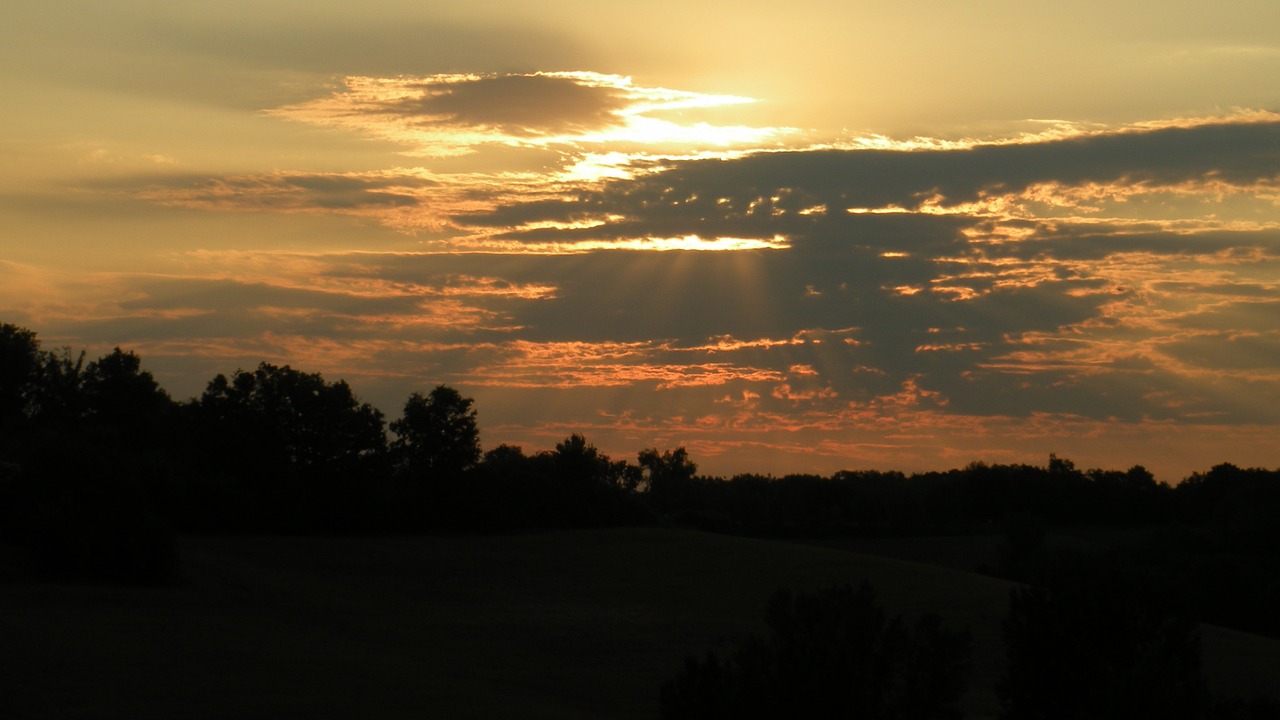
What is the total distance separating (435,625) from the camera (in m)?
44.4

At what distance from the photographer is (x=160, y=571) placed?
45688mm

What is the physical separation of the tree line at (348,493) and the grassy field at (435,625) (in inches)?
127

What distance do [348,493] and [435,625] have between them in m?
23.5

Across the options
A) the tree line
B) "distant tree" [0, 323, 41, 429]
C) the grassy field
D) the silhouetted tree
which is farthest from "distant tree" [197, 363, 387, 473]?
the silhouetted tree

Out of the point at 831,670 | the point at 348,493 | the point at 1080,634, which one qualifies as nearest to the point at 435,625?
the point at 348,493

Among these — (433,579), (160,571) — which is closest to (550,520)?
(433,579)

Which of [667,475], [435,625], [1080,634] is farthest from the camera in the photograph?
[667,475]

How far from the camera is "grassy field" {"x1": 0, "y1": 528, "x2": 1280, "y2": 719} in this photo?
91.5 ft

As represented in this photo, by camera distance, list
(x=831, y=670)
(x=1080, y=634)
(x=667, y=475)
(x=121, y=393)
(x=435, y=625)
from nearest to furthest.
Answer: (x=831, y=670) → (x=1080, y=634) → (x=435, y=625) → (x=121, y=393) → (x=667, y=475)

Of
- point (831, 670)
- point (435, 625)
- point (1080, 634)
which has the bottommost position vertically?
point (435, 625)

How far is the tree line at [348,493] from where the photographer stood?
48.2 metres

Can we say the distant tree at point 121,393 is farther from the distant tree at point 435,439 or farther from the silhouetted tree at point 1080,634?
the silhouetted tree at point 1080,634

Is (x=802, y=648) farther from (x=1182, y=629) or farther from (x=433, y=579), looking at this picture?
(x=433, y=579)

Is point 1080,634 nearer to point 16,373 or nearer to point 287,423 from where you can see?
point 287,423
